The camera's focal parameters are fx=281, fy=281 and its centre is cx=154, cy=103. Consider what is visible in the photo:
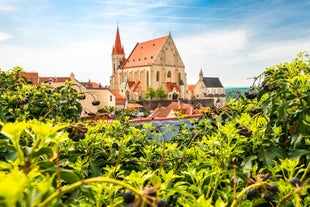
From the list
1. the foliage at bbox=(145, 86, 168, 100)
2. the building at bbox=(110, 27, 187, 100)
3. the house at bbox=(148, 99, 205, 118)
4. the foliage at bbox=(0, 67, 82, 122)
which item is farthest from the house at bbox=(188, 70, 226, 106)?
the foliage at bbox=(0, 67, 82, 122)

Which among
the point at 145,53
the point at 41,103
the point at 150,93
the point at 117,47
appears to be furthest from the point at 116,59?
the point at 41,103

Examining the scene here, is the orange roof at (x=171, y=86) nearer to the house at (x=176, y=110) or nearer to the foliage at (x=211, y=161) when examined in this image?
the house at (x=176, y=110)

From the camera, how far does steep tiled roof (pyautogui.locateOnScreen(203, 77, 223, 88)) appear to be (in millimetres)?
86488

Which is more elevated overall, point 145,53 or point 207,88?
point 145,53

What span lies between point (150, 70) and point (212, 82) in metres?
26.7

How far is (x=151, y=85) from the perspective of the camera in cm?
6831

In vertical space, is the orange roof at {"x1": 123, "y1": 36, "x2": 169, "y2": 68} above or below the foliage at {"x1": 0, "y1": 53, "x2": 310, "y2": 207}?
above

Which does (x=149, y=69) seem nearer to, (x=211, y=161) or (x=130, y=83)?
(x=130, y=83)

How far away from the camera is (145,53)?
7300 cm

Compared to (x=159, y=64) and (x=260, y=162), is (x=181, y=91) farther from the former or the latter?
(x=260, y=162)

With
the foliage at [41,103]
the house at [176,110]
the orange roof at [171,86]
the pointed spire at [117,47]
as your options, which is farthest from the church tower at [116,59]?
the foliage at [41,103]

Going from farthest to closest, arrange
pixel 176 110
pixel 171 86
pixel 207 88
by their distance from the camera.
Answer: pixel 207 88 < pixel 171 86 < pixel 176 110

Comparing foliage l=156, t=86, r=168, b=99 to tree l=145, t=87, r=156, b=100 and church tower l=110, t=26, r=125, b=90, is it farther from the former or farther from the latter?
church tower l=110, t=26, r=125, b=90

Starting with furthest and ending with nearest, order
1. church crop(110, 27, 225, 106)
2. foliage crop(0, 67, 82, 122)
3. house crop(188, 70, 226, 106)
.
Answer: house crop(188, 70, 226, 106) → church crop(110, 27, 225, 106) → foliage crop(0, 67, 82, 122)
